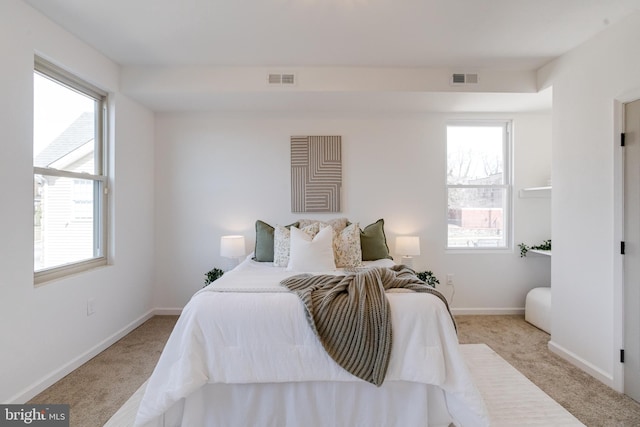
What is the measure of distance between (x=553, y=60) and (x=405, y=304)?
2.75 m

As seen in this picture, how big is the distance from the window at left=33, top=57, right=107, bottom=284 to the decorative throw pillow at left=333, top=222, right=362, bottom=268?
2213mm

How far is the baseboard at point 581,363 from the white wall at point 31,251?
3.97 meters

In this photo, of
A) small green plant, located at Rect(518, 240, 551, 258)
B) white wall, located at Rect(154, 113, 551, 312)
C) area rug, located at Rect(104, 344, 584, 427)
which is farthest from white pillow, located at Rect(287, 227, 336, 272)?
small green plant, located at Rect(518, 240, 551, 258)

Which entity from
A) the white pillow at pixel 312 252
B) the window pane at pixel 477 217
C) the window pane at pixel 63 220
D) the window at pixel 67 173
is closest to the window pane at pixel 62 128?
the window at pixel 67 173

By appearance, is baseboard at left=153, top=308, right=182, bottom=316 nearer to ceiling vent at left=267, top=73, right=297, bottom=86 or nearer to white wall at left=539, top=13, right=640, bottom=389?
ceiling vent at left=267, top=73, right=297, bottom=86

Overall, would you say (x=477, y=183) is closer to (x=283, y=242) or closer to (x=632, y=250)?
(x=632, y=250)

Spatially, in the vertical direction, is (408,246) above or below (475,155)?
below

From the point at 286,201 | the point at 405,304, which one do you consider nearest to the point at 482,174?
the point at 286,201

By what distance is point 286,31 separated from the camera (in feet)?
7.95

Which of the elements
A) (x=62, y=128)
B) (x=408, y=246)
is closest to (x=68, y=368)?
(x=62, y=128)

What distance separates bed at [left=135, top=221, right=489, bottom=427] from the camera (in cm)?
166

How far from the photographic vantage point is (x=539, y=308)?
3.27m

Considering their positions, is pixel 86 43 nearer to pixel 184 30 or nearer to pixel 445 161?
pixel 184 30

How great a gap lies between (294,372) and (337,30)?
239cm
